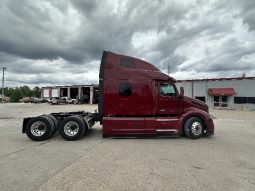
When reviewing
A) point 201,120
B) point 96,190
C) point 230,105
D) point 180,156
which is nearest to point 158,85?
point 201,120

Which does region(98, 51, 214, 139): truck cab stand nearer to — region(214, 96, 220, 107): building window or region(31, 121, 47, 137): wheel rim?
region(31, 121, 47, 137): wheel rim

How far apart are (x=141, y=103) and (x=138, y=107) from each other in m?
0.21

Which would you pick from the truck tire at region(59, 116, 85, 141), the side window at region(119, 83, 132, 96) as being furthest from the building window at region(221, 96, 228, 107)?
the truck tire at region(59, 116, 85, 141)

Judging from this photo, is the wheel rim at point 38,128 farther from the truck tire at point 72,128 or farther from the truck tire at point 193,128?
the truck tire at point 193,128

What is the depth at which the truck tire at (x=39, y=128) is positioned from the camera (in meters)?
8.15

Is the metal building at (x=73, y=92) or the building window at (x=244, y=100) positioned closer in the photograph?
the building window at (x=244, y=100)

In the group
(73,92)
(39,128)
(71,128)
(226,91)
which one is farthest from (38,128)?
(73,92)

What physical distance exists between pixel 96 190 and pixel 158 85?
19.1 feet

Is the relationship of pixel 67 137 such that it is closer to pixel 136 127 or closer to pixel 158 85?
pixel 136 127

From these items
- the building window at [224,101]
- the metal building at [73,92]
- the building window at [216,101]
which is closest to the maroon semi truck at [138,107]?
the building window at [224,101]

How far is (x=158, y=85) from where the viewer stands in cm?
880

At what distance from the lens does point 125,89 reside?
868 cm

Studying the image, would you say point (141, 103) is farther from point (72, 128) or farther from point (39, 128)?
point (39, 128)

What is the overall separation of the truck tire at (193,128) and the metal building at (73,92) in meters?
45.0
